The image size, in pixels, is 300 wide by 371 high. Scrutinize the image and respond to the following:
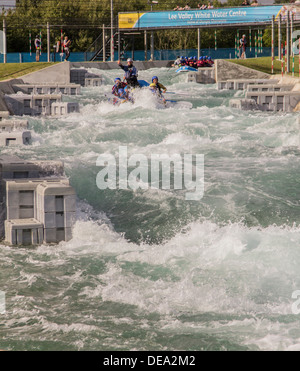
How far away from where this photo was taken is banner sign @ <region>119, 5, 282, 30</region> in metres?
43.4

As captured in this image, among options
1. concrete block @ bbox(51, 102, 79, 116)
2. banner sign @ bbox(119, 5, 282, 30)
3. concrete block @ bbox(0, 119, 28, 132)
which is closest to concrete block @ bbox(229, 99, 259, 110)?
concrete block @ bbox(51, 102, 79, 116)

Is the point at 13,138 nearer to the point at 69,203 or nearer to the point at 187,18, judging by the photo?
the point at 69,203

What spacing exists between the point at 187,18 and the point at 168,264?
37.1 metres

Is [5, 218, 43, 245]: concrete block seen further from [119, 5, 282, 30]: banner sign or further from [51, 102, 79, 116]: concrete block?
[119, 5, 282, 30]: banner sign

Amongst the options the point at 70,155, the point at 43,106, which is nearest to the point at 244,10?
the point at 43,106

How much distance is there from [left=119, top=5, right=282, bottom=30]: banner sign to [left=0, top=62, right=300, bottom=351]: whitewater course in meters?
28.0

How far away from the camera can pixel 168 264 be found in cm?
947

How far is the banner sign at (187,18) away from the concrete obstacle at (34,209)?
34.3m

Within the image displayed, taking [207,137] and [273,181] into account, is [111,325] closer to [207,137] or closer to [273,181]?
[273,181]

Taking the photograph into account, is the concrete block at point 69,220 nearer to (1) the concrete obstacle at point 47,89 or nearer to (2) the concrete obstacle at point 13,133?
(2) the concrete obstacle at point 13,133

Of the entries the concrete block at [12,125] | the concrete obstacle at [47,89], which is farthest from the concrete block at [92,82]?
the concrete block at [12,125]

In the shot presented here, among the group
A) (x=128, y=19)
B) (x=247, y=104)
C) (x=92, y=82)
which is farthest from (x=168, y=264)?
(x=128, y=19)

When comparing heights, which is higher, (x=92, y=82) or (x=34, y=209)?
(x=92, y=82)
